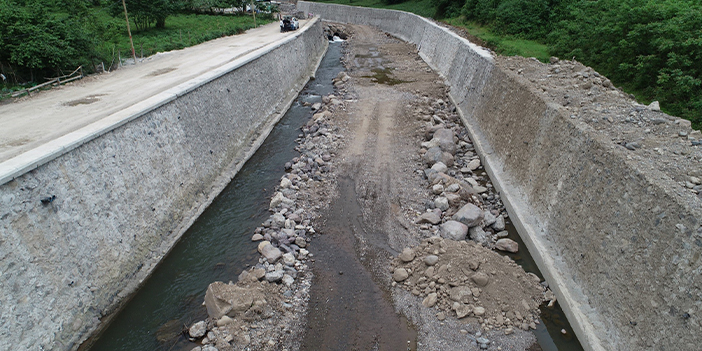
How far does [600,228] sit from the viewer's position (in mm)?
8469

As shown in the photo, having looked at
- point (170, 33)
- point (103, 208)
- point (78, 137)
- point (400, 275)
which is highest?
point (78, 137)

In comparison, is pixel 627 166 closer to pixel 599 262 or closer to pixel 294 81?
pixel 599 262

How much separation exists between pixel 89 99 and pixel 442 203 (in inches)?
539

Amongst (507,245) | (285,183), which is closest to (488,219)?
(507,245)

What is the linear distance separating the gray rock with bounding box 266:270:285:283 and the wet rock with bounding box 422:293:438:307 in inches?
144

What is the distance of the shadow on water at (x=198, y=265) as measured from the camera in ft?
29.1

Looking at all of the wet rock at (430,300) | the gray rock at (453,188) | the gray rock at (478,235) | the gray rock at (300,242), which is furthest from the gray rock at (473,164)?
the gray rock at (300,242)

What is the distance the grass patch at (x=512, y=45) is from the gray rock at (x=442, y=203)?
12.0 meters

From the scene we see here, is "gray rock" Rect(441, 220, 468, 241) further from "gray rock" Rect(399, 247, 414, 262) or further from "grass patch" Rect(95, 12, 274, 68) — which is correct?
"grass patch" Rect(95, 12, 274, 68)

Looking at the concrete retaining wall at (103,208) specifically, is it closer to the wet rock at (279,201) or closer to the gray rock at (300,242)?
the wet rock at (279,201)

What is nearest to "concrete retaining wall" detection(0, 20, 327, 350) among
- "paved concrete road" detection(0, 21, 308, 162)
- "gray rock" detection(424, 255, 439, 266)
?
"paved concrete road" detection(0, 21, 308, 162)

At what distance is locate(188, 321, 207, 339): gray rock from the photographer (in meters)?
8.52

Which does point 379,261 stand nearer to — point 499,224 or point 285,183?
point 499,224

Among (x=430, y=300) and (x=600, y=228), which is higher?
(x=600, y=228)
